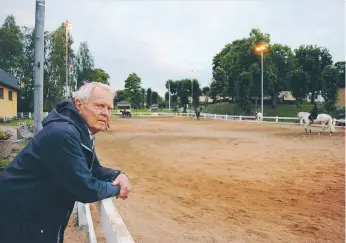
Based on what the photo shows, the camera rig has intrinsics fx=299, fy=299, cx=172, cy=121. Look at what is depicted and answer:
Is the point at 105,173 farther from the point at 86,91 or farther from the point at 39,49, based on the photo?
the point at 39,49

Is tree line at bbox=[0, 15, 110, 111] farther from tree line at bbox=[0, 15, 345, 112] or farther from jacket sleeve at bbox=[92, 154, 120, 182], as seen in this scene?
jacket sleeve at bbox=[92, 154, 120, 182]

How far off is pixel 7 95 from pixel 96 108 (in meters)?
34.6

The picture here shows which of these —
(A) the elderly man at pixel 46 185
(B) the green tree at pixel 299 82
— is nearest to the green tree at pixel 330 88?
(B) the green tree at pixel 299 82

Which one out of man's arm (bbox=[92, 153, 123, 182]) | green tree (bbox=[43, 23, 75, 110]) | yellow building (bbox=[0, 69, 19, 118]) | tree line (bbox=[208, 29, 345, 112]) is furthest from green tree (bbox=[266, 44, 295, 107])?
man's arm (bbox=[92, 153, 123, 182])

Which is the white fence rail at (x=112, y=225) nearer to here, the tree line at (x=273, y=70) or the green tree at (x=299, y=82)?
the tree line at (x=273, y=70)

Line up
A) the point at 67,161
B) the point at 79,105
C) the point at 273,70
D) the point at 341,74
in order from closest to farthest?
the point at 67,161 < the point at 79,105 < the point at 273,70 < the point at 341,74

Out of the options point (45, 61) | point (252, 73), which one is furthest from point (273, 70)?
point (45, 61)

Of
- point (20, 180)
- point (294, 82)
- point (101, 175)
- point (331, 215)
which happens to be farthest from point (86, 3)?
point (294, 82)

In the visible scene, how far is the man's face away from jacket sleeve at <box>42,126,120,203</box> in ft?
1.25

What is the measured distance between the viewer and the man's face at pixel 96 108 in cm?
218

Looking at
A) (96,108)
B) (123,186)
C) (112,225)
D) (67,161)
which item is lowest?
(112,225)

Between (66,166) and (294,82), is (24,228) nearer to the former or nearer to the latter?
(66,166)

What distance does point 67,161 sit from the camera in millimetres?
1740

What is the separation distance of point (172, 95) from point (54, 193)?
99973 mm
